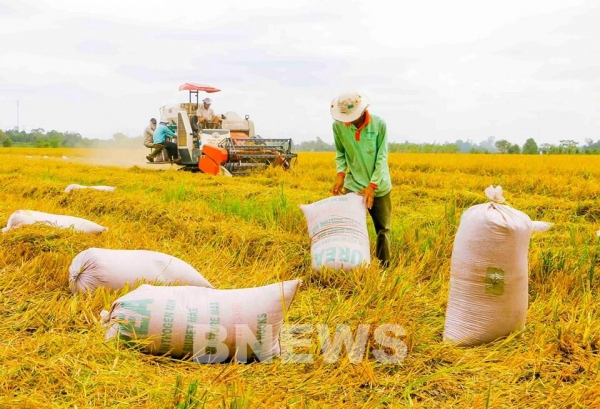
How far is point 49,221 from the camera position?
16.4 ft

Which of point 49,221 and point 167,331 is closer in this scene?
point 167,331

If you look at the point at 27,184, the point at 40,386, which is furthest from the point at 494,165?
the point at 40,386

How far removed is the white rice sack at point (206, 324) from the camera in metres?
2.61

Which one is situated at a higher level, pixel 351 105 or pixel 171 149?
pixel 351 105

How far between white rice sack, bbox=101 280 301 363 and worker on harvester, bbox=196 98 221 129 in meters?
11.4

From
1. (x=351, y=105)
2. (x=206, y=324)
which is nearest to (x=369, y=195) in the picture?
(x=351, y=105)

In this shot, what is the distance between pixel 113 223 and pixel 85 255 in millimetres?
2813

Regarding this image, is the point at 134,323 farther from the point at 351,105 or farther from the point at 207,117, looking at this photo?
the point at 207,117

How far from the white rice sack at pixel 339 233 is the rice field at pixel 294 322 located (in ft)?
0.36

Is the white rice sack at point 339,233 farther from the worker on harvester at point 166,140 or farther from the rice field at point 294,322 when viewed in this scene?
the worker on harvester at point 166,140

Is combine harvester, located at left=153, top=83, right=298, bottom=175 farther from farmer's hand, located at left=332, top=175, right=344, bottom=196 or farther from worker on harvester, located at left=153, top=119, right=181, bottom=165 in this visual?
farmer's hand, located at left=332, top=175, right=344, bottom=196

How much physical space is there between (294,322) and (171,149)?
10.9 m

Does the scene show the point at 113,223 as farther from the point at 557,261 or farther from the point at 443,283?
the point at 557,261

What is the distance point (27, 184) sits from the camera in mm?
8922
